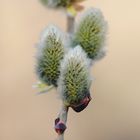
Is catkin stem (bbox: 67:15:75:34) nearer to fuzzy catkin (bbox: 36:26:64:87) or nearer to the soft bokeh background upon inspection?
fuzzy catkin (bbox: 36:26:64:87)

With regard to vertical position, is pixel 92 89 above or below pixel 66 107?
above

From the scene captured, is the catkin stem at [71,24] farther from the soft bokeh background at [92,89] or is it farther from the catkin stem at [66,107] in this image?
the soft bokeh background at [92,89]

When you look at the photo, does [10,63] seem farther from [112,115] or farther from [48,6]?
[48,6]

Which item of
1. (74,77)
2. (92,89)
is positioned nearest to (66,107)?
(74,77)

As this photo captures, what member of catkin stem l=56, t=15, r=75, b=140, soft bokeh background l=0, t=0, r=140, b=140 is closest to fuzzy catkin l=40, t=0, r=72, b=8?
catkin stem l=56, t=15, r=75, b=140

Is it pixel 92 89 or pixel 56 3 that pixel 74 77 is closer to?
pixel 56 3
